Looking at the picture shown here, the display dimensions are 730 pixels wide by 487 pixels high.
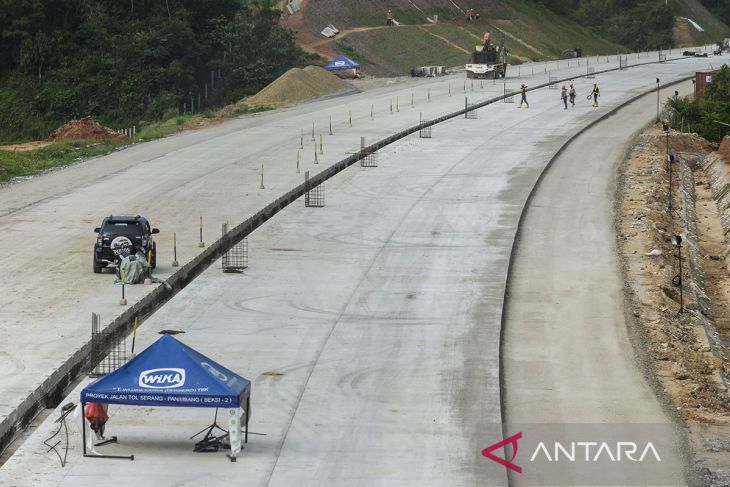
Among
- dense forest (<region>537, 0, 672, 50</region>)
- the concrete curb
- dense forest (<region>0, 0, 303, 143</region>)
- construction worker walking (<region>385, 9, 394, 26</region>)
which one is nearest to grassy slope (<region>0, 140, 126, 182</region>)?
the concrete curb

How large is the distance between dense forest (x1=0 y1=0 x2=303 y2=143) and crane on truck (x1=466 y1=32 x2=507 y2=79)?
49.5ft

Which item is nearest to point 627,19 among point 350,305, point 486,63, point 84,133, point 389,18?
point 389,18

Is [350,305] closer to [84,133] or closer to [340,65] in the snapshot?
[84,133]

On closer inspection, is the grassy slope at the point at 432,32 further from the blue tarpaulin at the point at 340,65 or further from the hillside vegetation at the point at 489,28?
the blue tarpaulin at the point at 340,65

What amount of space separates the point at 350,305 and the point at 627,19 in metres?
154

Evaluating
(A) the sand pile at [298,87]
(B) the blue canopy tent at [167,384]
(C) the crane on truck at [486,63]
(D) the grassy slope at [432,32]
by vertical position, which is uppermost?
(D) the grassy slope at [432,32]

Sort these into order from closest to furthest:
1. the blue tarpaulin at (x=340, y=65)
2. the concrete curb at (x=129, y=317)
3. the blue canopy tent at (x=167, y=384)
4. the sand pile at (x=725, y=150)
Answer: the blue canopy tent at (x=167, y=384) → the concrete curb at (x=129, y=317) → the sand pile at (x=725, y=150) → the blue tarpaulin at (x=340, y=65)

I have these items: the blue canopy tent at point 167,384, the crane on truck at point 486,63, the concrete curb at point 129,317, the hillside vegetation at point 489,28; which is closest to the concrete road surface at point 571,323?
the concrete curb at point 129,317

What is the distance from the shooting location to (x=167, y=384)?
2233 cm

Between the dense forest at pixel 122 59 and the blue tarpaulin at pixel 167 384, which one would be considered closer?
the blue tarpaulin at pixel 167 384

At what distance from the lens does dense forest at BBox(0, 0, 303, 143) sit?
308ft

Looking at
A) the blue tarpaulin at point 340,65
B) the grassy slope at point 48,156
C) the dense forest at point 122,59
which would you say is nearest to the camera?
the grassy slope at point 48,156

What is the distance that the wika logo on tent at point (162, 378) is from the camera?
22312mm

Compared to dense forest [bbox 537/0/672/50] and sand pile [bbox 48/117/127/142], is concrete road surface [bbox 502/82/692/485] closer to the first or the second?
sand pile [bbox 48/117/127/142]
